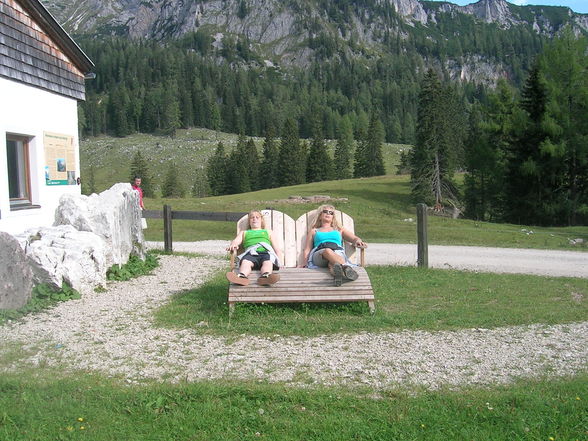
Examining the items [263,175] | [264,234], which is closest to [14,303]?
[264,234]

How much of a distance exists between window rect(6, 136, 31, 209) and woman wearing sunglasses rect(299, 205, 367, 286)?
6814mm

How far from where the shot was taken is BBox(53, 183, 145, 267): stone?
35.4ft

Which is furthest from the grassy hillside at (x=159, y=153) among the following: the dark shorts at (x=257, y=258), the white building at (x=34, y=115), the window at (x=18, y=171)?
the dark shorts at (x=257, y=258)

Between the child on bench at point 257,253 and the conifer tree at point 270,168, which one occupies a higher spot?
the conifer tree at point 270,168

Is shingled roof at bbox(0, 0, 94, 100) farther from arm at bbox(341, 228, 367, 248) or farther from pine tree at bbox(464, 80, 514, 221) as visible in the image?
pine tree at bbox(464, 80, 514, 221)

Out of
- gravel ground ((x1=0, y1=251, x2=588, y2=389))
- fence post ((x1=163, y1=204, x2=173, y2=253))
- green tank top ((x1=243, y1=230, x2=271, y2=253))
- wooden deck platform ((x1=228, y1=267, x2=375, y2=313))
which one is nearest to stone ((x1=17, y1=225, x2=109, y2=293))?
gravel ground ((x1=0, y1=251, x2=588, y2=389))

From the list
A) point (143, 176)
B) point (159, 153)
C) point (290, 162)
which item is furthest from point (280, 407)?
point (159, 153)

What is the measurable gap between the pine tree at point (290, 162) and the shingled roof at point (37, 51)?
70.2 metres

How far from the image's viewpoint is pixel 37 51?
12422 mm

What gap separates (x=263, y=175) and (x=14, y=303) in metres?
81.8

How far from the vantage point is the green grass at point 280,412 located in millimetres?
4031

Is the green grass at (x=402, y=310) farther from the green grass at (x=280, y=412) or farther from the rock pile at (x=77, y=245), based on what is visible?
the green grass at (x=280, y=412)

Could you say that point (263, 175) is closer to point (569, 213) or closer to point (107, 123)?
point (569, 213)

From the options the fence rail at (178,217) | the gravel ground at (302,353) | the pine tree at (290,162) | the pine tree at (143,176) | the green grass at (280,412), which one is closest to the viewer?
the green grass at (280,412)
